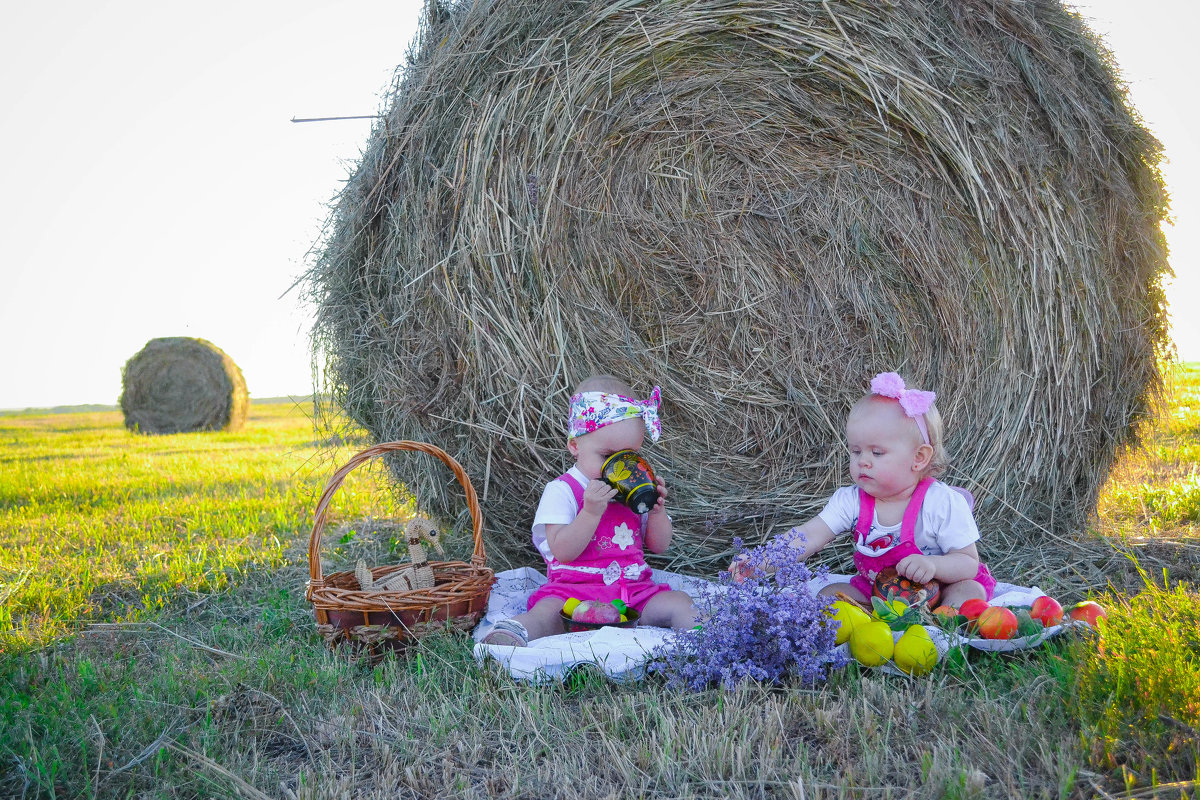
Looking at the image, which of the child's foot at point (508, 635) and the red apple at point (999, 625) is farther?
the child's foot at point (508, 635)

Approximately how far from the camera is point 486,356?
284 centimetres

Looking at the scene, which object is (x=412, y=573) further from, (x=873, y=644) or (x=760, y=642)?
(x=873, y=644)

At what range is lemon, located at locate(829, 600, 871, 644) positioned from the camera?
203 centimetres

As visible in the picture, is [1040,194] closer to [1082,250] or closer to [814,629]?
[1082,250]

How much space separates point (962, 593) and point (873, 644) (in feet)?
1.99

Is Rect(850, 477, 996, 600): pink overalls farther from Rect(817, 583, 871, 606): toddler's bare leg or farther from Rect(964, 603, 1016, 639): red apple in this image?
Rect(964, 603, 1016, 639): red apple

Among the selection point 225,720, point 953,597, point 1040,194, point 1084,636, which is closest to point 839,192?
point 1040,194

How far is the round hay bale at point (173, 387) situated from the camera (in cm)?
1038

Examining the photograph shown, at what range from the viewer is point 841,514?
262cm

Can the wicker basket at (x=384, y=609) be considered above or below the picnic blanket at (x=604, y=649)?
above

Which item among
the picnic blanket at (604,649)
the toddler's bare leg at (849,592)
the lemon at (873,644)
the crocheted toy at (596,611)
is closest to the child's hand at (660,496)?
the crocheted toy at (596,611)

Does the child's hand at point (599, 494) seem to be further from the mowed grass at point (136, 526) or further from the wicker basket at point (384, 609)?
the mowed grass at point (136, 526)

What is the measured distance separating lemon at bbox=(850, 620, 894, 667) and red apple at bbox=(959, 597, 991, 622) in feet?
1.05

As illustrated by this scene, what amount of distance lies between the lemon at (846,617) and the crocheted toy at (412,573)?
44.9 inches
